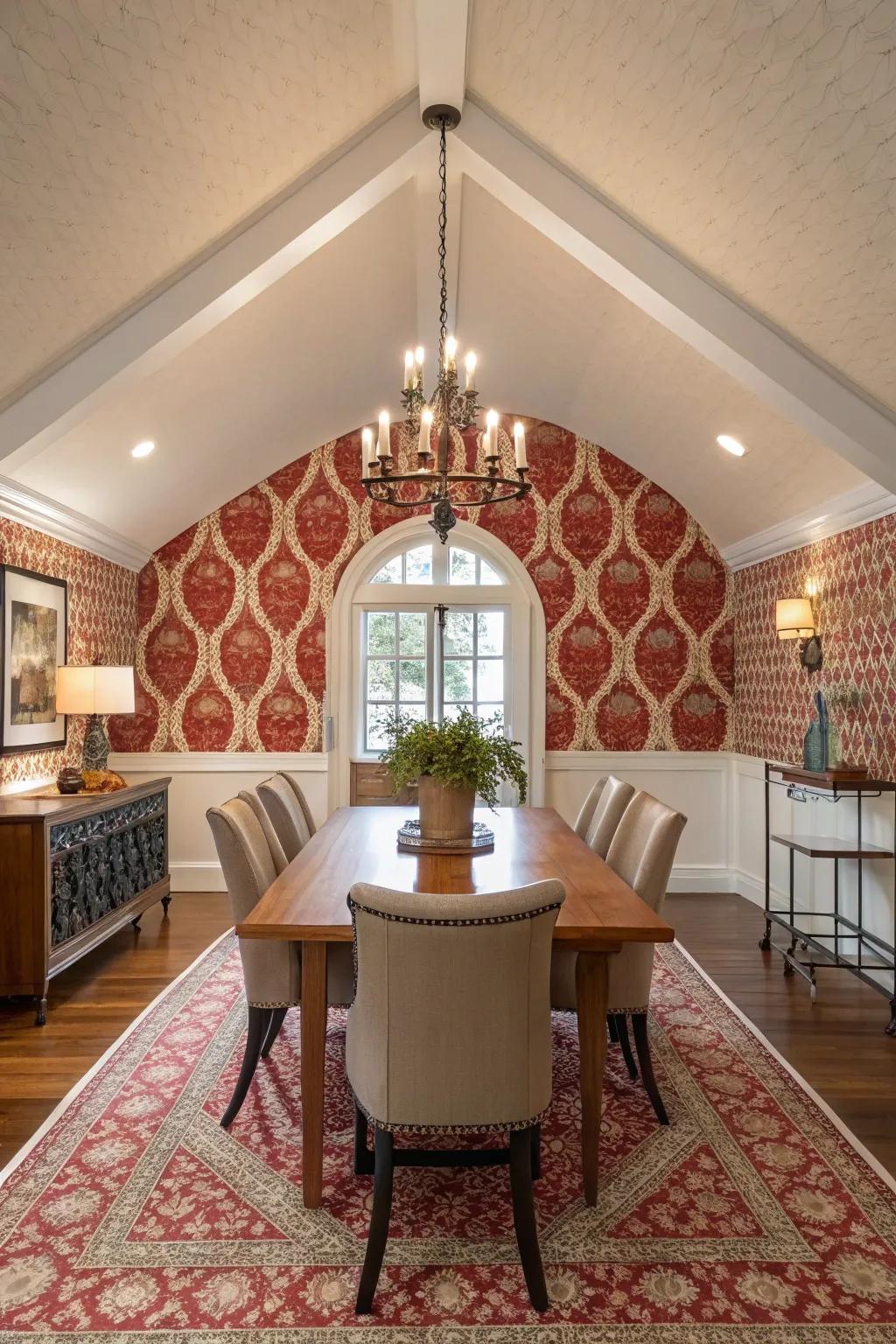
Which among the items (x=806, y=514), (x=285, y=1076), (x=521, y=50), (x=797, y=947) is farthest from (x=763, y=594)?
(x=285, y=1076)

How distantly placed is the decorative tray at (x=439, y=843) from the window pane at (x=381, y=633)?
2.77 meters

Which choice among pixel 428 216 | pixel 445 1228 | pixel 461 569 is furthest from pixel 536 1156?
pixel 461 569

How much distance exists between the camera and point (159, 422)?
4176 millimetres

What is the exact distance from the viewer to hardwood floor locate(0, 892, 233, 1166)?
282 centimetres

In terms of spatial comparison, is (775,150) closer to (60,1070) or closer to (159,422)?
(159,422)

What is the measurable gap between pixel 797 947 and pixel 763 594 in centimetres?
213

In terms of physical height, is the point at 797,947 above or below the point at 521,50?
below

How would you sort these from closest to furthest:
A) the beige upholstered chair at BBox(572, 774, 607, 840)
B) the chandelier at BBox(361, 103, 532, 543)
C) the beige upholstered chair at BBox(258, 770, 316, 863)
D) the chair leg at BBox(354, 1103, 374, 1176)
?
the chair leg at BBox(354, 1103, 374, 1176), the chandelier at BBox(361, 103, 532, 543), the beige upholstered chair at BBox(258, 770, 316, 863), the beige upholstered chair at BBox(572, 774, 607, 840)

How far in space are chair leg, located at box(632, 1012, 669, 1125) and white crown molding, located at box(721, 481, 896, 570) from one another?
2.47 metres

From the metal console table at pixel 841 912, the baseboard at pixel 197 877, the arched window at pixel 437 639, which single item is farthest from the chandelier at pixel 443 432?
the baseboard at pixel 197 877

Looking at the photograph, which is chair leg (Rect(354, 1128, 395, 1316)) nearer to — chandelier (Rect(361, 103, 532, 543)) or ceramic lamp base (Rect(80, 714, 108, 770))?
chandelier (Rect(361, 103, 532, 543))

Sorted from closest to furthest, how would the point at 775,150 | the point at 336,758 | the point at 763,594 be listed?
the point at 775,150, the point at 763,594, the point at 336,758

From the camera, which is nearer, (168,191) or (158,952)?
(168,191)

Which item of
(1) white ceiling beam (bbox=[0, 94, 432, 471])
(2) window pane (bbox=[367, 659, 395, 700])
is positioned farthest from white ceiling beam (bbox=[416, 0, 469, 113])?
(2) window pane (bbox=[367, 659, 395, 700])
